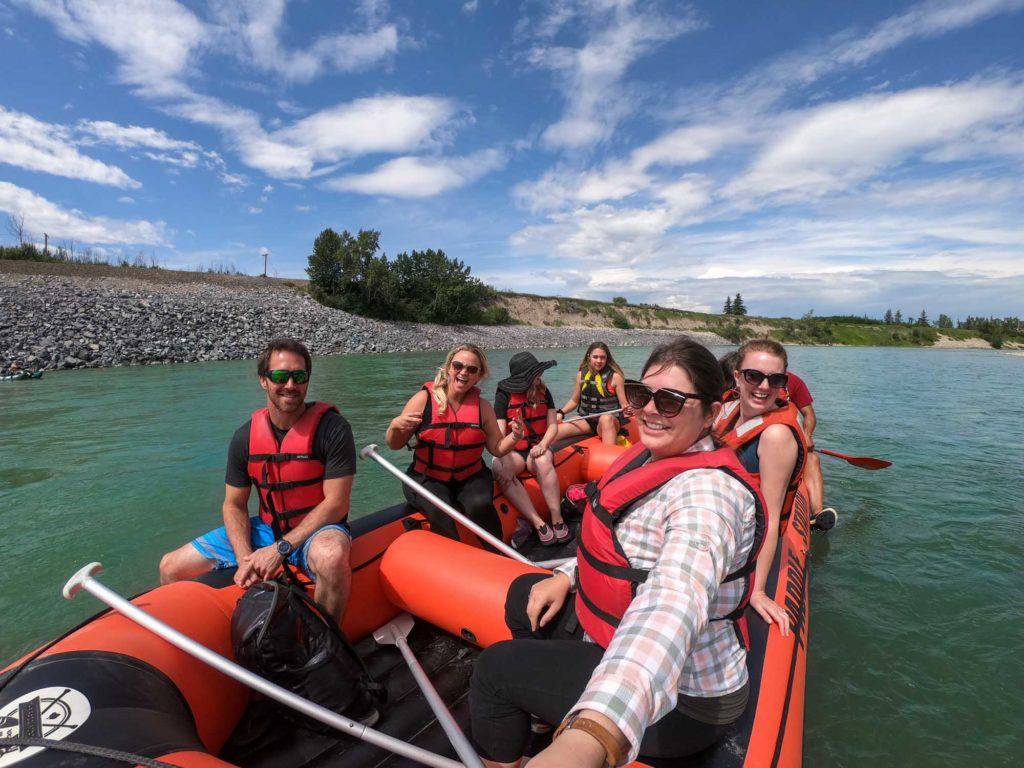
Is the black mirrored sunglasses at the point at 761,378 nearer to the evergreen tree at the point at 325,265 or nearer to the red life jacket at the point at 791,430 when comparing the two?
the red life jacket at the point at 791,430

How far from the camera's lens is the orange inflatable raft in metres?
1.49

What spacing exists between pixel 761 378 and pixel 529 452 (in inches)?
80.1

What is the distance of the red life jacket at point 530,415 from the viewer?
4.59 m

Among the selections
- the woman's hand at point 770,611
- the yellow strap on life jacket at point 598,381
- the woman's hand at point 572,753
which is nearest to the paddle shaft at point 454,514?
the woman's hand at point 770,611

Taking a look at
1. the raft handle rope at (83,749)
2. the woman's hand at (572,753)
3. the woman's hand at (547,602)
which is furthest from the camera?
the woman's hand at (547,602)

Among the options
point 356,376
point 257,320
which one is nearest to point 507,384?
point 356,376

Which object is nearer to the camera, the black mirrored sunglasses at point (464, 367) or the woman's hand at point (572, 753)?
the woman's hand at point (572, 753)

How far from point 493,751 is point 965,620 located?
3.61 metres

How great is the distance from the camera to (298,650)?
6.61 ft

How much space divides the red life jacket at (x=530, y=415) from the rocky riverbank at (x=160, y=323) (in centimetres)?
1613

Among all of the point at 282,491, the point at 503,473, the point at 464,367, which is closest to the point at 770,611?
the point at 503,473

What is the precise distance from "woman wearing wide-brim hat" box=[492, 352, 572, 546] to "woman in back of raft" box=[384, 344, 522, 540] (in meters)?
0.34

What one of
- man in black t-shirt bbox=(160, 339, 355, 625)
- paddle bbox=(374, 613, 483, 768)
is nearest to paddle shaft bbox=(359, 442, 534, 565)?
man in black t-shirt bbox=(160, 339, 355, 625)

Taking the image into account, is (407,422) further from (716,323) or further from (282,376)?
(716,323)
